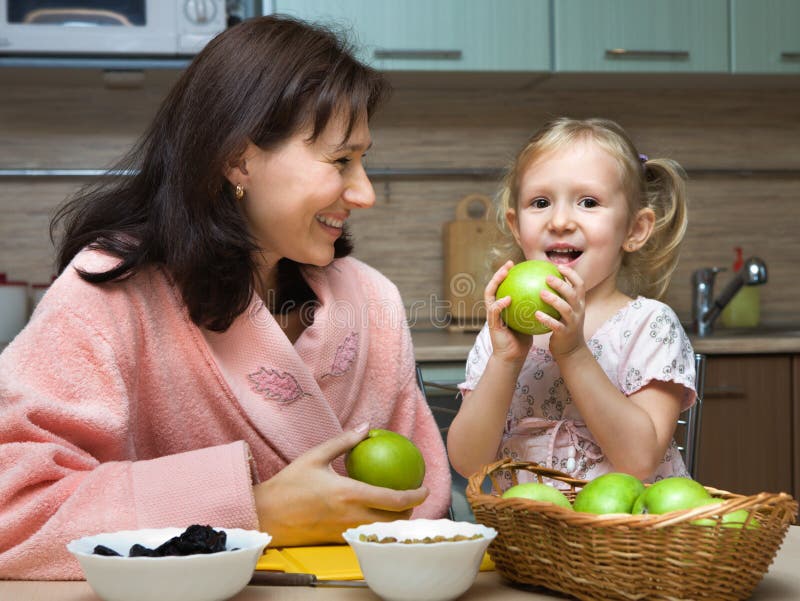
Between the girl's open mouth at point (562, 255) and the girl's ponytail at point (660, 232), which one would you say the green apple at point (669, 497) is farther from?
the girl's ponytail at point (660, 232)

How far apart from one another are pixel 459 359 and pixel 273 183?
1.25 metres

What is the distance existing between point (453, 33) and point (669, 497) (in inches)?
85.0

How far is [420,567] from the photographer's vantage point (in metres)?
0.81

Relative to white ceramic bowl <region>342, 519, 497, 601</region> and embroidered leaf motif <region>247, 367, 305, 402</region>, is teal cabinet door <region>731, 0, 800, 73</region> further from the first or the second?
white ceramic bowl <region>342, 519, 497, 601</region>

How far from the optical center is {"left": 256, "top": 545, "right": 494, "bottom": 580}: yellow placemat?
952 millimetres

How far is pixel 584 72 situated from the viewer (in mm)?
2842

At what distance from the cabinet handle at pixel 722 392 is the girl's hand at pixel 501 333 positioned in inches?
55.4

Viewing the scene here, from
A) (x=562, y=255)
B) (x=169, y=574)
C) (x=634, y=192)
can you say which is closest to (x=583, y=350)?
(x=562, y=255)

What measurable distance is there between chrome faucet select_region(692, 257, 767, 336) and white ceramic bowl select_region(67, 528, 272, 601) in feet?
7.54

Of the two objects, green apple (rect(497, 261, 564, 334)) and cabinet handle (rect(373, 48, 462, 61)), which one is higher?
cabinet handle (rect(373, 48, 462, 61))

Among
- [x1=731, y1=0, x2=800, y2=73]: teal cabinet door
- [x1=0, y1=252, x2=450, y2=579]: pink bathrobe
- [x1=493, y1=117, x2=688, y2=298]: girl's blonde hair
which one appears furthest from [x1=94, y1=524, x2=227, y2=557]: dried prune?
[x1=731, y1=0, x2=800, y2=73]: teal cabinet door

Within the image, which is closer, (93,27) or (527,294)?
(527,294)

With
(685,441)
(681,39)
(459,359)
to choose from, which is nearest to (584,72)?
(681,39)

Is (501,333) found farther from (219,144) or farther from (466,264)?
(466,264)
